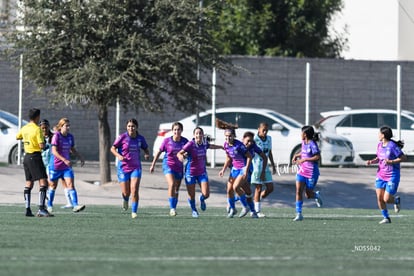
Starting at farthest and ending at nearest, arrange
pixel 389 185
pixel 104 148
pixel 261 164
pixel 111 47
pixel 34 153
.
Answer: pixel 104 148 → pixel 111 47 → pixel 261 164 → pixel 34 153 → pixel 389 185

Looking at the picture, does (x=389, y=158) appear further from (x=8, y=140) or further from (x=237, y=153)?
(x=8, y=140)

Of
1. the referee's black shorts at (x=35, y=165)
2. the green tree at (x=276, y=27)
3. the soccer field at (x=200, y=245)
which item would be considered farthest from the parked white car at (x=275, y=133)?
the green tree at (x=276, y=27)

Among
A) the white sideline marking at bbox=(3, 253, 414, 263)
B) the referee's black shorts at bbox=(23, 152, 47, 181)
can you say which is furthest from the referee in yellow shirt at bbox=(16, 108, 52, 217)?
the white sideline marking at bbox=(3, 253, 414, 263)

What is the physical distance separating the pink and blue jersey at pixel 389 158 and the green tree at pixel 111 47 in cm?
910

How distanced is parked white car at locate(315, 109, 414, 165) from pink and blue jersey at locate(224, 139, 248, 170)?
12.4m

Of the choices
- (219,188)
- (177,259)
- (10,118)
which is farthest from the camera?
(10,118)

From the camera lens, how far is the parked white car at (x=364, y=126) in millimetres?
34438

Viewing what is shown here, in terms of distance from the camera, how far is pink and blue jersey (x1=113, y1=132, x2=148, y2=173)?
21.9 m

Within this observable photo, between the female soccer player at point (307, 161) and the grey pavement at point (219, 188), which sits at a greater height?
the female soccer player at point (307, 161)

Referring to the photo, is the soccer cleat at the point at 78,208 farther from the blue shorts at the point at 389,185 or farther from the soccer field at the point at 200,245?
the blue shorts at the point at 389,185

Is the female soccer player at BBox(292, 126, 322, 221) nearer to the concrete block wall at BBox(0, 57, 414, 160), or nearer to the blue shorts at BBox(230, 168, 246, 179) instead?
the blue shorts at BBox(230, 168, 246, 179)

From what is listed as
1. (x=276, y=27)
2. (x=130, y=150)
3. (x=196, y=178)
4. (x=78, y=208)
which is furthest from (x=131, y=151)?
(x=276, y=27)

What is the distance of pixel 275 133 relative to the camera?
3359 centimetres

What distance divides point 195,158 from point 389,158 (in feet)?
11.9
